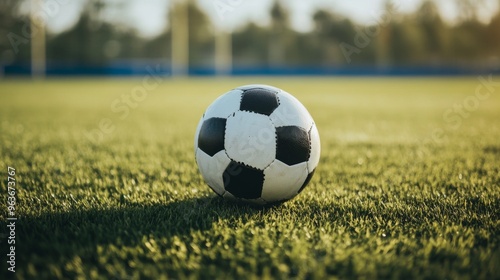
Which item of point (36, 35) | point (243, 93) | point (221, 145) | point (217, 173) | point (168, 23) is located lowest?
point (217, 173)

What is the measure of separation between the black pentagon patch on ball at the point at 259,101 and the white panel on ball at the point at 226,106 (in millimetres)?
42

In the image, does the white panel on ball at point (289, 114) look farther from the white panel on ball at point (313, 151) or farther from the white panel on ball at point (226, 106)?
the white panel on ball at point (226, 106)

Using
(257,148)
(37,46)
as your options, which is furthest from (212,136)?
(37,46)

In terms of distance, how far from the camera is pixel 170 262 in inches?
74.7

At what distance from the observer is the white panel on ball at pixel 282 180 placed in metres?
2.48

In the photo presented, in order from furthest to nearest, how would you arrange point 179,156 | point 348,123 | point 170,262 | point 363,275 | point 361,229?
point 348,123 < point 179,156 < point 361,229 < point 170,262 < point 363,275

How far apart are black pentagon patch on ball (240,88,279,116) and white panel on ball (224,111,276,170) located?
0.06 meters

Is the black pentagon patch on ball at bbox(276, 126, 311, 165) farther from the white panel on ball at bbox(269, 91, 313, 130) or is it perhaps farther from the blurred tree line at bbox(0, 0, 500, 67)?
the blurred tree line at bbox(0, 0, 500, 67)

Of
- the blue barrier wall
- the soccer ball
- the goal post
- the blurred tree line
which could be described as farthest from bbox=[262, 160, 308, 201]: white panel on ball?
the blurred tree line

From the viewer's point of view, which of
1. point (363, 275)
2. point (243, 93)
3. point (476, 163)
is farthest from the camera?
point (476, 163)

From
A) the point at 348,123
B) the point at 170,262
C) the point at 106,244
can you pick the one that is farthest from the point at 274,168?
the point at 348,123

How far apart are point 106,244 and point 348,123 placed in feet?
20.5

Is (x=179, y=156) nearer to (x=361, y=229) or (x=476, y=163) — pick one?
(x=361, y=229)

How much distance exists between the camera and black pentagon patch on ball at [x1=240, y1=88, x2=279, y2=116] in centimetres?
256
